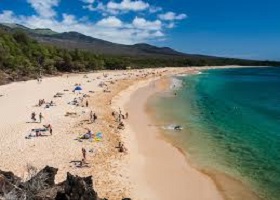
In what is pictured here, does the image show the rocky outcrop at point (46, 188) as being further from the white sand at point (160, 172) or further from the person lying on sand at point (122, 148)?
the person lying on sand at point (122, 148)

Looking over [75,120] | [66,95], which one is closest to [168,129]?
[75,120]

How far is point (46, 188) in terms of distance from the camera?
1791 centimetres

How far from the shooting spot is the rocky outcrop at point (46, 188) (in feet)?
52.8

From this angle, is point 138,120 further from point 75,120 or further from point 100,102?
point 100,102

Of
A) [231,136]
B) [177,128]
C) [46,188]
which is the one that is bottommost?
[231,136]

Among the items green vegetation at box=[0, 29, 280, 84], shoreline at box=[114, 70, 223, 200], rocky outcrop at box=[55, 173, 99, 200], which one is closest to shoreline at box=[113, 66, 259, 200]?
shoreline at box=[114, 70, 223, 200]

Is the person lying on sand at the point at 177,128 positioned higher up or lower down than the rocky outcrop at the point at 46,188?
lower down

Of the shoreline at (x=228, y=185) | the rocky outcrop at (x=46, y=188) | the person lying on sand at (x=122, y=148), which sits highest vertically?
the rocky outcrop at (x=46, y=188)

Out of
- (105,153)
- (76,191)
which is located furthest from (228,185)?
(76,191)

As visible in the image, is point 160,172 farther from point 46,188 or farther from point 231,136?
point 231,136

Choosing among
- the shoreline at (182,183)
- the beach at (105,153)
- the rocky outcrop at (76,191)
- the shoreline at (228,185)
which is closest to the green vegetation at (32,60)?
the beach at (105,153)

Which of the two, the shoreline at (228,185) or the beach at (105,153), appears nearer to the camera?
the shoreline at (228,185)

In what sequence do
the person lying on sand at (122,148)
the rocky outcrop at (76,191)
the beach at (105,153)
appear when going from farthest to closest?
the person lying on sand at (122,148) → the beach at (105,153) → the rocky outcrop at (76,191)

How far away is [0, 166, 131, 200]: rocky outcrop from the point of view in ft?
52.8
